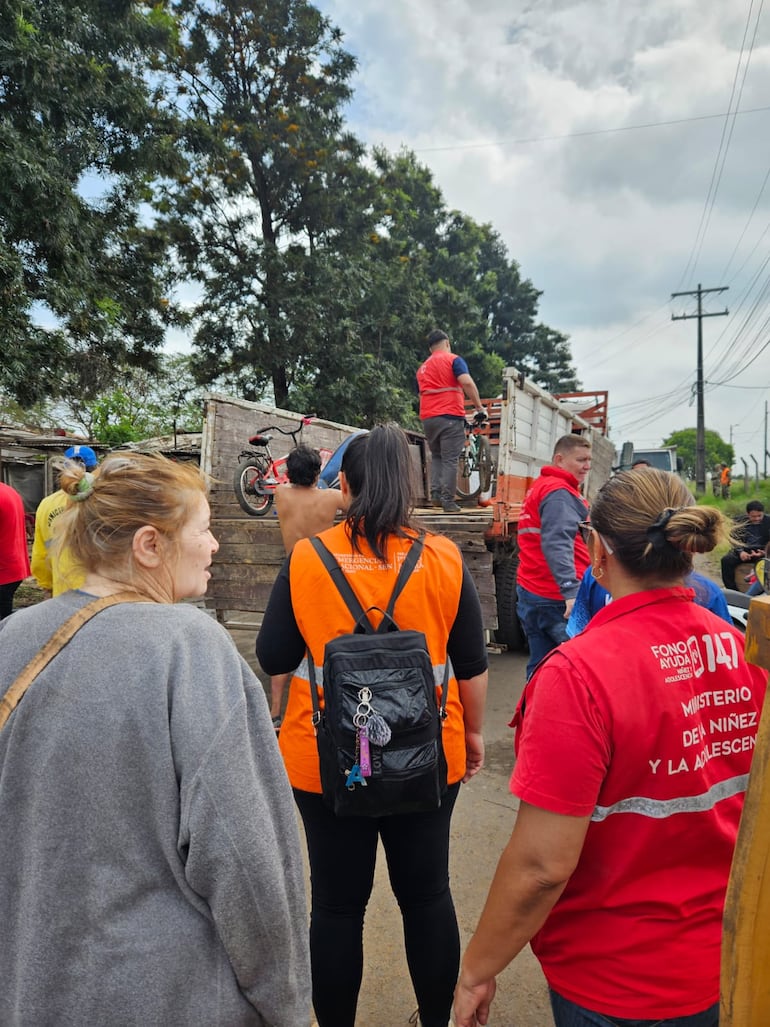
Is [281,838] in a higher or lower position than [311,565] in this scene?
lower

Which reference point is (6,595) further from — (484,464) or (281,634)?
(484,464)

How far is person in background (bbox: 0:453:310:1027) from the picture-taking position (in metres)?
→ 0.96

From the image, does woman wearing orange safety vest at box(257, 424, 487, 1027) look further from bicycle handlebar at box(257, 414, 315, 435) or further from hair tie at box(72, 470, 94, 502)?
bicycle handlebar at box(257, 414, 315, 435)

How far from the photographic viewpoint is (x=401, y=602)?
1.69 meters

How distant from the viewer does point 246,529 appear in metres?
4.69

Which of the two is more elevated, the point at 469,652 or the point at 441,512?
the point at 441,512

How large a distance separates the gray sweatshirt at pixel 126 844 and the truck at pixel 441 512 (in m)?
2.01

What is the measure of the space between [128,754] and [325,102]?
Answer: 61.7 feet

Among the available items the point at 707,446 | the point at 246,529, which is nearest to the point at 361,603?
the point at 246,529

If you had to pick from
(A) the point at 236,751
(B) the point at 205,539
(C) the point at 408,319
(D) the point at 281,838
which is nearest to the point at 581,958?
(D) the point at 281,838

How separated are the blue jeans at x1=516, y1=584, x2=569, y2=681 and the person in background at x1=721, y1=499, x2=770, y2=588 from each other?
3588 millimetres

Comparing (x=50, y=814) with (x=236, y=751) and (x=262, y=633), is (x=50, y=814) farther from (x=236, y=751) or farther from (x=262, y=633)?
(x=262, y=633)

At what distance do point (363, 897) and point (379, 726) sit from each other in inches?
22.9

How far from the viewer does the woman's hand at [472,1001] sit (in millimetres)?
1193
